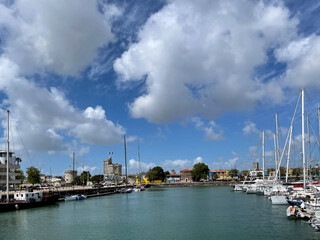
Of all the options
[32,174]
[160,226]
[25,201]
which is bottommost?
[160,226]

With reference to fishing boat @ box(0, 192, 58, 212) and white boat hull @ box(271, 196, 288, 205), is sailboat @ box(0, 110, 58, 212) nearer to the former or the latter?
fishing boat @ box(0, 192, 58, 212)

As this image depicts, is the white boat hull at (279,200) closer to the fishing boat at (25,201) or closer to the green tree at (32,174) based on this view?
the fishing boat at (25,201)

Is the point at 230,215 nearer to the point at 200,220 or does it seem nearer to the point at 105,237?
the point at 200,220

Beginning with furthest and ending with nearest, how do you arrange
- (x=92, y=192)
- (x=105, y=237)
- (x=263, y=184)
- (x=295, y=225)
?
(x=92, y=192) → (x=263, y=184) → (x=295, y=225) → (x=105, y=237)

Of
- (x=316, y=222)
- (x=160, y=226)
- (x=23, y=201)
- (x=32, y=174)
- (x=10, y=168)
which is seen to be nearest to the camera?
(x=316, y=222)

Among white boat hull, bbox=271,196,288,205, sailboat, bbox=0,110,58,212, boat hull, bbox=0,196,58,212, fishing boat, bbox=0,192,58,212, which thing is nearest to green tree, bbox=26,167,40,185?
fishing boat, bbox=0,192,58,212

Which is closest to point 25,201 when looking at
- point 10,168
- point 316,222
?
point 10,168

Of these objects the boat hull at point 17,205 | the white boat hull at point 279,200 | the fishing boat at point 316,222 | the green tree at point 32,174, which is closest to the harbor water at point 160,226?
the fishing boat at point 316,222

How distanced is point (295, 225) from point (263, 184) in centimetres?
6310

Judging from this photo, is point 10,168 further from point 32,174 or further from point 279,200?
point 279,200

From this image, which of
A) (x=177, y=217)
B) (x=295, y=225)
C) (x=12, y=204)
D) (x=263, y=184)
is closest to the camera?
(x=295, y=225)

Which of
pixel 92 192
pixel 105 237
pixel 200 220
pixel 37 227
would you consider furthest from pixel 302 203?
pixel 92 192

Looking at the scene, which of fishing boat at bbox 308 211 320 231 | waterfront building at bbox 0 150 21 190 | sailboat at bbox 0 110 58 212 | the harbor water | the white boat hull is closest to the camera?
fishing boat at bbox 308 211 320 231

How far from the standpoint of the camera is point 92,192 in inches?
4560
